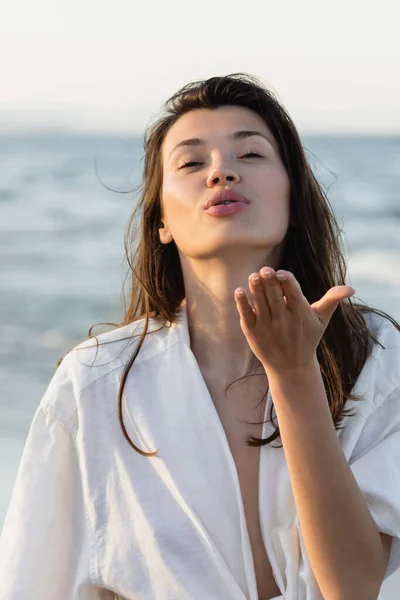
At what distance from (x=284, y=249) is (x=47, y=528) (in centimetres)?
70

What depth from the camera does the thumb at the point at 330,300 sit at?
1.53 m

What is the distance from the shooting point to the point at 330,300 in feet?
5.12

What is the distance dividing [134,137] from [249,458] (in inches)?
183

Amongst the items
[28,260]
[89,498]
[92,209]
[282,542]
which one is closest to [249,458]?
[282,542]

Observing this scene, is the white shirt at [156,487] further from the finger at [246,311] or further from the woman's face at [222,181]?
the finger at [246,311]

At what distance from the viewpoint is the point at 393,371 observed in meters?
2.01

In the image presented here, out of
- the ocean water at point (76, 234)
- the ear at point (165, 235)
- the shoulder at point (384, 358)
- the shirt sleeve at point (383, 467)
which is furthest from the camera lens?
the ocean water at point (76, 234)

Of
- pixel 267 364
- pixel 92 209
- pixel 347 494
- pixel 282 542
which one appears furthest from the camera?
pixel 92 209

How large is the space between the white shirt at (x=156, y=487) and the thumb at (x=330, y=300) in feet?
1.36

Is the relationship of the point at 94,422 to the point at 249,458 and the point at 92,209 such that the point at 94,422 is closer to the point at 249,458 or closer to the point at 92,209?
the point at 249,458

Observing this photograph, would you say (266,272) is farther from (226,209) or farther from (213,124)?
(213,124)

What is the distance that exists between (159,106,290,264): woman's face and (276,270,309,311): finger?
1.23ft

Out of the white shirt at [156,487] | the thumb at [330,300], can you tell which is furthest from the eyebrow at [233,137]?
the thumb at [330,300]

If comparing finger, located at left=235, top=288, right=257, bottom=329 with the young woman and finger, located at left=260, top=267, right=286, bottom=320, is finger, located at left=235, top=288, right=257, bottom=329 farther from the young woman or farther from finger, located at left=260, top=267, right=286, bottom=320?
the young woman
